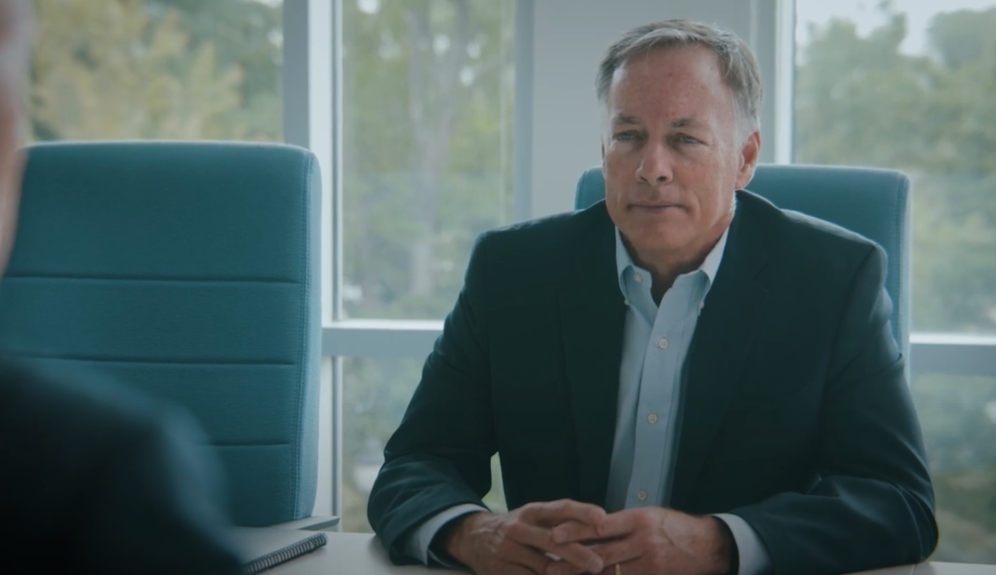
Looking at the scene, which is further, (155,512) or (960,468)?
(960,468)

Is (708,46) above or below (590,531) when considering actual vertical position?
above

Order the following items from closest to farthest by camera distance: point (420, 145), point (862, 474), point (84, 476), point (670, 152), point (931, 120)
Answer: point (84, 476)
point (862, 474)
point (670, 152)
point (931, 120)
point (420, 145)

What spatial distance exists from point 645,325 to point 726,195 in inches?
10.1

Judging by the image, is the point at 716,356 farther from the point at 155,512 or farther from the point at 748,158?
the point at 155,512

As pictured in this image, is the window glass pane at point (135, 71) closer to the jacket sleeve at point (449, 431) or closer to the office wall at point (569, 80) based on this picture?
the office wall at point (569, 80)

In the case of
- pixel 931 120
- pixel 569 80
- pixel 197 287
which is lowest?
pixel 197 287

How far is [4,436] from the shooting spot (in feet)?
0.95


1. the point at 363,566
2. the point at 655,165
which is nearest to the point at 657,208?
the point at 655,165

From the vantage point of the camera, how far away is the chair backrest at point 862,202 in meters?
1.65

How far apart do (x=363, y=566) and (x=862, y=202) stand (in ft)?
3.42

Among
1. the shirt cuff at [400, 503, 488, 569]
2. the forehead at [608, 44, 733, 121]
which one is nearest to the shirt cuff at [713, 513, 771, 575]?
the shirt cuff at [400, 503, 488, 569]

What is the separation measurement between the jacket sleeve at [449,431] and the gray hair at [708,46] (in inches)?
14.5

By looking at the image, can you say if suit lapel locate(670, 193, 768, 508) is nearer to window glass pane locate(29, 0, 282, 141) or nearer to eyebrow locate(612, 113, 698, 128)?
eyebrow locate(612, 113, 698, 128)

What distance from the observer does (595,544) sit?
124 centimetres
